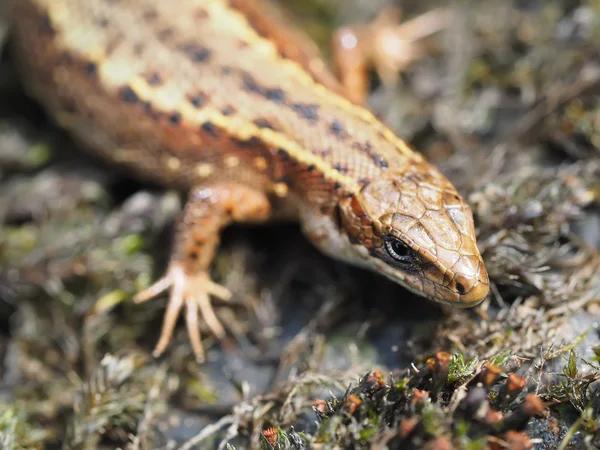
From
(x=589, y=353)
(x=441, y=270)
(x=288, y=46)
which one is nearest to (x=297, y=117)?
(x=288, y=46)

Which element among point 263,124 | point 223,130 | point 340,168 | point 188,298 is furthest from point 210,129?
point 188,298

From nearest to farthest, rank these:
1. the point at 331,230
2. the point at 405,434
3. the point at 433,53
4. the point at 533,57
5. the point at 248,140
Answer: the point at 405,434 → the point at 331,230 → the point at 248,140 → the point at 533,57 → the point at 433,53

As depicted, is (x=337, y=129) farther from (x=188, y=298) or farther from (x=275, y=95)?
(x=188, y=298)

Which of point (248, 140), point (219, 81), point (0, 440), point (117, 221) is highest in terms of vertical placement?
point (219, 81)

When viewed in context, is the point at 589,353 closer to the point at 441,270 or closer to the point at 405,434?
the point at 441,270

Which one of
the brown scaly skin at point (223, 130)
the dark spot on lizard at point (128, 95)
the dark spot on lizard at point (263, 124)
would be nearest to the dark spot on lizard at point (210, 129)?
the brown scaly skin at point (223, 130)

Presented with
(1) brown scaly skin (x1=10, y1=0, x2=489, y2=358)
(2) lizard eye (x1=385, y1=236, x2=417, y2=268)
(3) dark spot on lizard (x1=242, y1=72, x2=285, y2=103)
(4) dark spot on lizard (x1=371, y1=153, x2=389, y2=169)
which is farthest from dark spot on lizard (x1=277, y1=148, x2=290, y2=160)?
(2) lizard eye (x1=385, y1=236, x2=417, y2=268)
